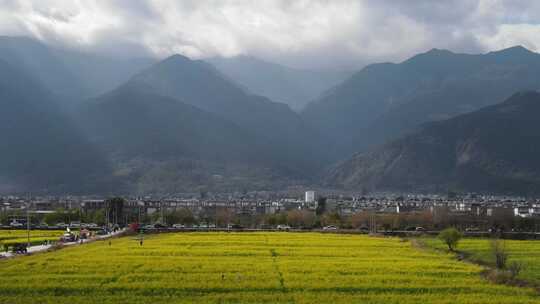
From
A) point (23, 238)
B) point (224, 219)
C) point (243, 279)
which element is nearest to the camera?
point (243, 279)

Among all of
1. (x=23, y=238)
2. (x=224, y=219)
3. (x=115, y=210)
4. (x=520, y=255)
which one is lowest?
(x=520, y=255)

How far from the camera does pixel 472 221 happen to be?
468 feet

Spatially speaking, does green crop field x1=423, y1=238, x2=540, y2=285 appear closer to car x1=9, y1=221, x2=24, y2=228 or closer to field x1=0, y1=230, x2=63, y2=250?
field x1=0, y1=230, x2=63, y2=250

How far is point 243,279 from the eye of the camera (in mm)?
43094

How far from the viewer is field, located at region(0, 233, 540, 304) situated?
123ft

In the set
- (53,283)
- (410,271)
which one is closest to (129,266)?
(53,283)

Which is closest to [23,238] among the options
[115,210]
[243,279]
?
[243,279]

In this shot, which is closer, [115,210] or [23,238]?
Result: [23,238]

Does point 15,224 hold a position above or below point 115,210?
below

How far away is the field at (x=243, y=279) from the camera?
3753cm

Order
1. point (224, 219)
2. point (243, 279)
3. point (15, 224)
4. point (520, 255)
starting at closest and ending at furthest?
point (243, 279) → point (520, 255) → point (15, 224) → point (224, 219)

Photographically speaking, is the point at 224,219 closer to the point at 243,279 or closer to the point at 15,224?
the point at 15,224

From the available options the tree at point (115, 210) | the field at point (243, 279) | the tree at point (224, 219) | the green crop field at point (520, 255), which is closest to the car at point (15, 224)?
the tree at point (115, 210)

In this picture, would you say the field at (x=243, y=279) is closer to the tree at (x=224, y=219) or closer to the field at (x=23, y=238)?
the field at (x=23, y=238)
